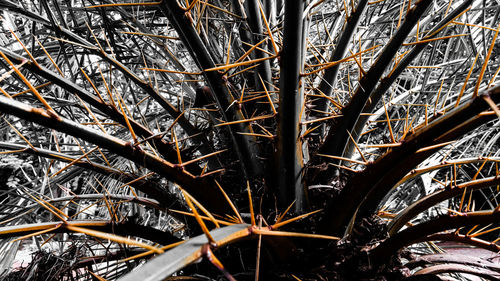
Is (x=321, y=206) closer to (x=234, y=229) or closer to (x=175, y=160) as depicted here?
(x=175, y=160)

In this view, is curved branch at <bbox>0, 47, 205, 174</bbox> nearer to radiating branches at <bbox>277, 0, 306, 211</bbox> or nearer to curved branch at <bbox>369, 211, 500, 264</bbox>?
radiating branches at <bbox>277, 0, 306, 211</bbox>

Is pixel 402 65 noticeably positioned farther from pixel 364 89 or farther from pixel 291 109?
pixel 291 109

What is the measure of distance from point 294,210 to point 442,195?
0.43m

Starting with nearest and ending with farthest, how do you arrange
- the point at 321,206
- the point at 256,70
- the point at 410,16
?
1. the point at 410,16
2. the point at 321,206
3. the point at 256,70

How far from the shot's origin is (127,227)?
108cm

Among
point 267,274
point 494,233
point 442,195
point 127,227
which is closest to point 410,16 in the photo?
point 442,195

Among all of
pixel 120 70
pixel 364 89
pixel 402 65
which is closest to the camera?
pixel 364 89

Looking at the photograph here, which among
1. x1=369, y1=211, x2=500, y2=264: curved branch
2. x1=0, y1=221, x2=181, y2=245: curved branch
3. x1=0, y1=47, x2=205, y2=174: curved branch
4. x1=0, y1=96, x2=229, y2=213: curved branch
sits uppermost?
x1=0, y1=47, x2=205, y2=174: curved branch

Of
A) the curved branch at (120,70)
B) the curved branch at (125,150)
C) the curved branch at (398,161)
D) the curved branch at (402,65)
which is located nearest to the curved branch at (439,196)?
the curved branch at (398,161)

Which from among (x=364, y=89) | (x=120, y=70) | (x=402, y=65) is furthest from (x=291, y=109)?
(x=120, y=70)

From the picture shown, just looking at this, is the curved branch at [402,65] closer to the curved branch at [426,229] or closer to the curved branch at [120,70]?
the curved branch at [426,229]

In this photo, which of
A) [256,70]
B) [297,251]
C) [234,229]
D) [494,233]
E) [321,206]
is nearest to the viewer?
[234,229]

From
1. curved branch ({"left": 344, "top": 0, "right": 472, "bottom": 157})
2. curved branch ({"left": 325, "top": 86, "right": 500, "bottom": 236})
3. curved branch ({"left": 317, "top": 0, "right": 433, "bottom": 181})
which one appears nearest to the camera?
curved branch ({"left": 325, "top": 86, "right": 500, "bottom": 236})

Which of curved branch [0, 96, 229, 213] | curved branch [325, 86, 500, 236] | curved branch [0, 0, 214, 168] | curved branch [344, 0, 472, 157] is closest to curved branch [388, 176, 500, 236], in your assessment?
curved branch [325, 86, 500, 236]
